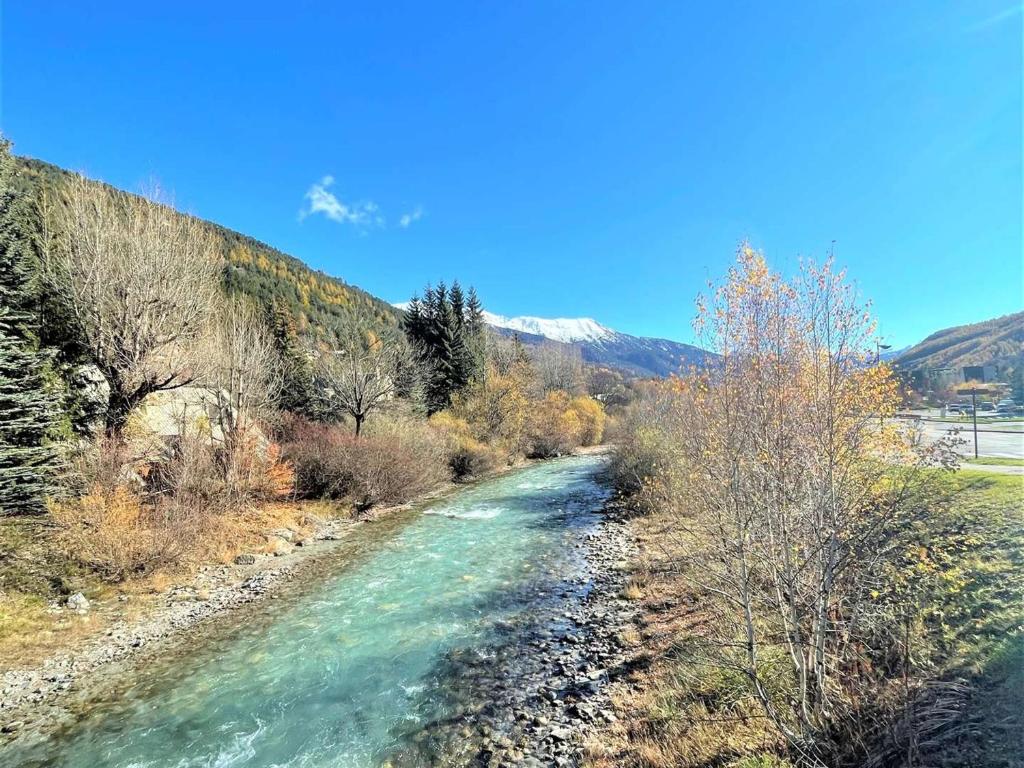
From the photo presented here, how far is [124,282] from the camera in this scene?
44.8 feet

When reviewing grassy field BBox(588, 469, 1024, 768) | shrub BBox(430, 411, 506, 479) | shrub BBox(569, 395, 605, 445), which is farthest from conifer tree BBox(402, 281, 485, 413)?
grassy field BBox(588, 469, 1024, 768)

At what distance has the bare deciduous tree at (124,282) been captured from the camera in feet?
43.5

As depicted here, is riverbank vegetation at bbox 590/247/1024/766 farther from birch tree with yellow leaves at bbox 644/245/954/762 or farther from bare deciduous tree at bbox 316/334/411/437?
bare deciduous tree at bbox 316/334/411/437

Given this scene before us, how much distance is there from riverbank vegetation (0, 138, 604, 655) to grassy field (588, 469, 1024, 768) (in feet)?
39.5

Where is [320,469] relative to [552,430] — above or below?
below

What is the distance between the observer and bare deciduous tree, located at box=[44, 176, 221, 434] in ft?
43.5

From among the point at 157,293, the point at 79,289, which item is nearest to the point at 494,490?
the point at 157,293

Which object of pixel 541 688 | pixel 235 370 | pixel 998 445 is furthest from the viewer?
pixel 235 370

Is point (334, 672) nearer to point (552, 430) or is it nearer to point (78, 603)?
point (78, 603)

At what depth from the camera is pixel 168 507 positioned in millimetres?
12805

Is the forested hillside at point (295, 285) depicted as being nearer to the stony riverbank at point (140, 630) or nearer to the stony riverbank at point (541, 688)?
the stony riverbank at point (140, 630)

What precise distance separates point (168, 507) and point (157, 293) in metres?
6.91

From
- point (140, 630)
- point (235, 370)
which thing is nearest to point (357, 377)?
point (235, 370)

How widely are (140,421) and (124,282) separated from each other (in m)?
5.13
